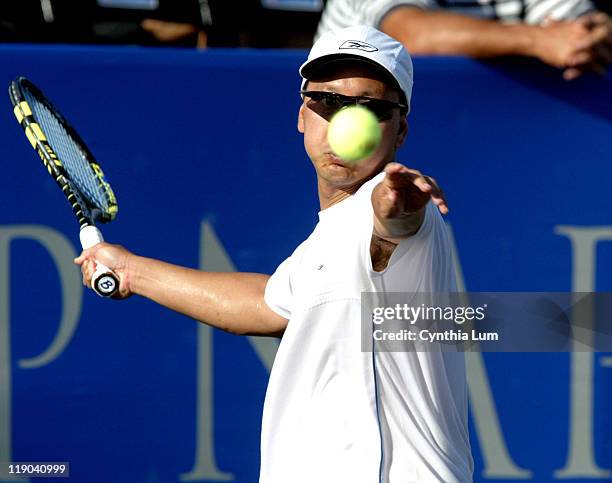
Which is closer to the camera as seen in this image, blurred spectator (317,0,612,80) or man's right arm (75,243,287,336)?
man's right arm (75,243,287,336)

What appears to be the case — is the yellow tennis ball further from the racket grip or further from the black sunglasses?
the racket grip

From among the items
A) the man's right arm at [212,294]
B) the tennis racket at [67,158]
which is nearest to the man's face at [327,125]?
the man's right arm at [212,294]

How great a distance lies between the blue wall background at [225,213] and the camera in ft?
13.4

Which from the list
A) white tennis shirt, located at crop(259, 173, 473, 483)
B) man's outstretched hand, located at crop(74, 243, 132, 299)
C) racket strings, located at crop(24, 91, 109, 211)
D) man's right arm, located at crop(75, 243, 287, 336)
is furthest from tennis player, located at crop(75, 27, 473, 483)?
racket strings, located at crop(24, 91, 109, 211)

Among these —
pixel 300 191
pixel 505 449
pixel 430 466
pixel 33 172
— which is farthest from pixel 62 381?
pixel 430 466

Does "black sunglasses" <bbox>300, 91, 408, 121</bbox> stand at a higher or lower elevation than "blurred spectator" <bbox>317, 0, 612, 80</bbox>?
lower

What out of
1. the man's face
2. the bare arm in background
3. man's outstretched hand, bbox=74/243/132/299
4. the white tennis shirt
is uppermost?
the bare arm in background

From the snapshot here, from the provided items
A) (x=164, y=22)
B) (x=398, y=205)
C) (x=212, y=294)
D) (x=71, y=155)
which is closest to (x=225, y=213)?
(x=71, y=155)

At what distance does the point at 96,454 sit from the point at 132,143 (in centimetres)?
104

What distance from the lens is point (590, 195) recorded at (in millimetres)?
4113

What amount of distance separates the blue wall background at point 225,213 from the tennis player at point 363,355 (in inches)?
48.3

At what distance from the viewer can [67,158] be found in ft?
12.3

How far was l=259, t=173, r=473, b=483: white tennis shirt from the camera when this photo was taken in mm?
2660

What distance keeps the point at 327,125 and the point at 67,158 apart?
3.74 feet
